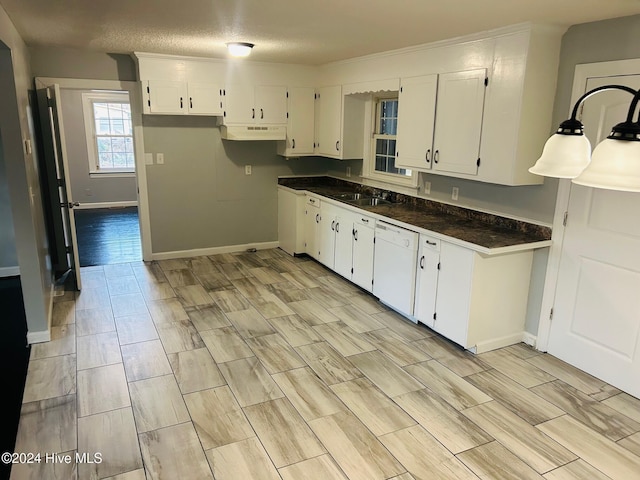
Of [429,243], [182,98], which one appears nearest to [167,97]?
[182,98]

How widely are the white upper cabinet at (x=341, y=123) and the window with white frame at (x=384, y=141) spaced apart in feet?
0.55

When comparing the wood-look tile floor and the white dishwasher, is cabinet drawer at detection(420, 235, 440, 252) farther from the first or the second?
the wood-look tile floor

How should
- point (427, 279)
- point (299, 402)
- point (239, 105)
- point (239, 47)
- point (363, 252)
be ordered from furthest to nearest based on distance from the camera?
point (239, 105) → point (363, 252) → point (239, 47) → point (427, 279) → point (299, 402)

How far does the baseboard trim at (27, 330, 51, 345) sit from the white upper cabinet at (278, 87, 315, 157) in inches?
130

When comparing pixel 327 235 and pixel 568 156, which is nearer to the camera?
pixel 568 156

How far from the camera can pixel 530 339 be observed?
3686 mm

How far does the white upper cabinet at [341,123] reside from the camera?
5.31 metres

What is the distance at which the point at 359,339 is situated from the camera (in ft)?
12.4

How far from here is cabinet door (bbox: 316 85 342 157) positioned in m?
5.38

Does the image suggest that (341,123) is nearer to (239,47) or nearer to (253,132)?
(253,132)

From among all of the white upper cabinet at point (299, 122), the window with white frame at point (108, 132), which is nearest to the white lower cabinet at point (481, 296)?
the white upper cabinet at point (299, 122)

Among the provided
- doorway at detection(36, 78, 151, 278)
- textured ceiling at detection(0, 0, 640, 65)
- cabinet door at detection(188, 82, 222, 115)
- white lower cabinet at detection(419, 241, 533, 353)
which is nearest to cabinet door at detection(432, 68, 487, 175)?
textured ceiling at detection(0, 0, 640, 65)

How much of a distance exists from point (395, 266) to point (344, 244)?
93 centimetres

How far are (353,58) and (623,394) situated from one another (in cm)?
386
